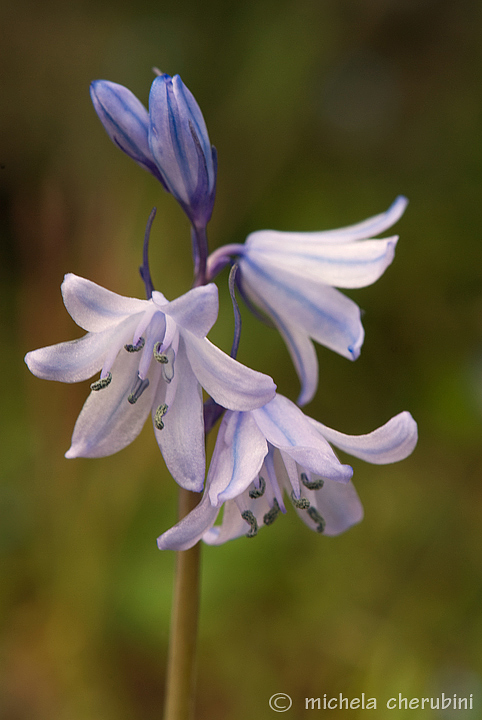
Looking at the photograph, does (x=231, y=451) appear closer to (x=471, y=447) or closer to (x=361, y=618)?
(x=361, y=618)

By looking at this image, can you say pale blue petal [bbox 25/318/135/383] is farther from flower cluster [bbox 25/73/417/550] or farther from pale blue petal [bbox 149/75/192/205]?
pale blue petal [bbox 149/75/192/205]

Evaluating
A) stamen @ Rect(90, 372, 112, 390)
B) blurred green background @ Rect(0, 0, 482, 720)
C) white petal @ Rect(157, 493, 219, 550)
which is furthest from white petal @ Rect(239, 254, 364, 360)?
blurred green background @ Rect(0, 0, 482, 720)

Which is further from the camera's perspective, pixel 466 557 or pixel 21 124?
pixel 21 124

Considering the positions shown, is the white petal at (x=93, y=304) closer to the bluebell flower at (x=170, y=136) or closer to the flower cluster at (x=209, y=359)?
the flower cluster at (x=209, y=359)

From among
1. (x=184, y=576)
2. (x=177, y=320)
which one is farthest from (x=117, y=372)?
(x=184, y=576)

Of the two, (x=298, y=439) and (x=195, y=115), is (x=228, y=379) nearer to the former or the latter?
(x=298, y=439)

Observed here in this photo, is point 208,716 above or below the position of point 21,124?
below

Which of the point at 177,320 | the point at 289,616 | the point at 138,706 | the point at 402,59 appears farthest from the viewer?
the point at 402,59
